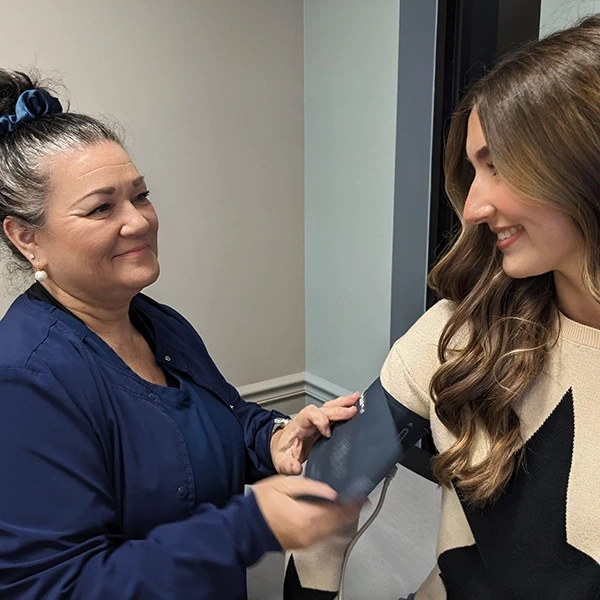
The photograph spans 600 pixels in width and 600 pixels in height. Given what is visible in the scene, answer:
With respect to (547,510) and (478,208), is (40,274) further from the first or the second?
(547,510)

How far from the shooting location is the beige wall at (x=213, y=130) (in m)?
1.76

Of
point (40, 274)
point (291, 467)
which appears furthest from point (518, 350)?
point (40, 274)

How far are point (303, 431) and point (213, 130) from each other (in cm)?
116

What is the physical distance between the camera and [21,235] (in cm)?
106

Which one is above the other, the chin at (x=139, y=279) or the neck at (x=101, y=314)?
the chin at (x=139, y=279)

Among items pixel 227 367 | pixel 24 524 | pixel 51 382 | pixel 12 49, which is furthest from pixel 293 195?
pixel 24 524

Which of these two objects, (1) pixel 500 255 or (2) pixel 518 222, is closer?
(2) pixel 518 222

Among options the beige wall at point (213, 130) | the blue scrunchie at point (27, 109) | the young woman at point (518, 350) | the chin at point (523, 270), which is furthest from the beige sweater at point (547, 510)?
the beige wall at point (213, 130)

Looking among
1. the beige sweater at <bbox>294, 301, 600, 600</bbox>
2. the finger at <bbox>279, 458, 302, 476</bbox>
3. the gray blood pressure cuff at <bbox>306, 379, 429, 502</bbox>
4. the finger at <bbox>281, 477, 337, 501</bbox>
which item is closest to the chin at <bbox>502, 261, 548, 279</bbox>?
the beige sweater at <bbox>294, 301, 600, 600</bbox>

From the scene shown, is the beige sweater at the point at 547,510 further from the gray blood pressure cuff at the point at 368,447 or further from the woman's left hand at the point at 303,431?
the woman's left hand at the point at 303,431

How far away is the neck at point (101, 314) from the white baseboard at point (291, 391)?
3.72 ft

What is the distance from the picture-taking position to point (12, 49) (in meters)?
1.66

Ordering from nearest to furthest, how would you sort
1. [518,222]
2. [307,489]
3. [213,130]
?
[518,222]
[307,489]
[213,130]

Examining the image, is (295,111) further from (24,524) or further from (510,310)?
(24,524)
